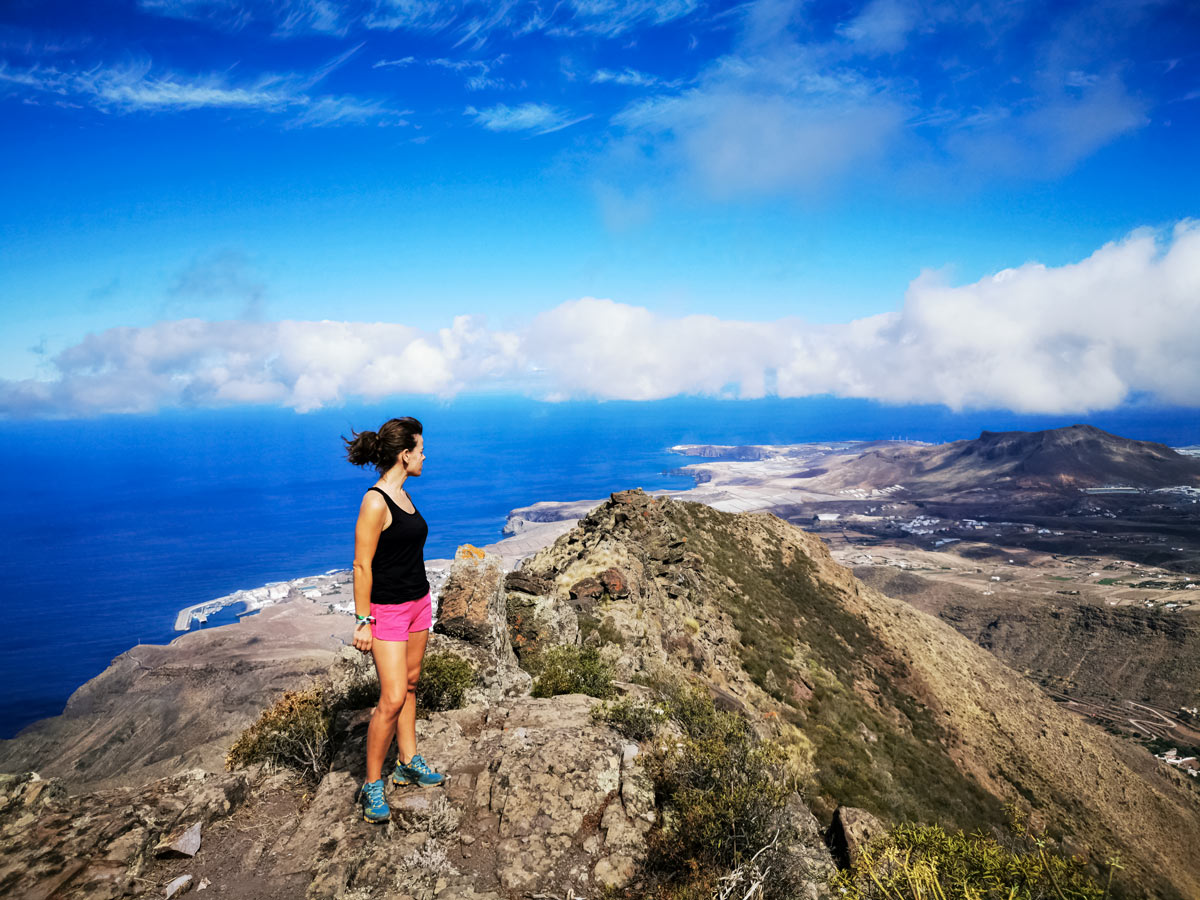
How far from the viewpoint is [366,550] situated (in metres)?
4.32

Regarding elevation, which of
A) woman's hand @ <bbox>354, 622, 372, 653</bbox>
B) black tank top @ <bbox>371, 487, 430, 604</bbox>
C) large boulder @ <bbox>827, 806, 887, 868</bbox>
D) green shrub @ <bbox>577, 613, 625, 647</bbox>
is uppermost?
black tank top @ <bbox>371, 487, 430, 604</bbox>

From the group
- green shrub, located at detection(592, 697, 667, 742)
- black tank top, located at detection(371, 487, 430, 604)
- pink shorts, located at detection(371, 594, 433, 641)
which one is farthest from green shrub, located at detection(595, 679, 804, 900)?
black tank top, located at detection(371, 487, 430, 604)

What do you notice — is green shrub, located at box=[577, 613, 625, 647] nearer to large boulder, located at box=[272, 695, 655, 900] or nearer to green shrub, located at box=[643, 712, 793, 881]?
large boulder, located at box=[272, 695, 655, 900]

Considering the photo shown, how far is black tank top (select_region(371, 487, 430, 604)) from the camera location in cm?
447

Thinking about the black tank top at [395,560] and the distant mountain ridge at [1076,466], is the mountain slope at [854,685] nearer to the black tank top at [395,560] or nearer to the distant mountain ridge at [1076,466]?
the black tank top at [395,560]

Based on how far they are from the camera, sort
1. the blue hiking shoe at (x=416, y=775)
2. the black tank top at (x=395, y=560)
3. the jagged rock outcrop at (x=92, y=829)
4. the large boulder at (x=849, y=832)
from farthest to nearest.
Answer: the large boulder at (x=849, y=832)
the blue hiking shoe at (x=416, y=775)
the black tank top at (x=395, y=560)
the jagged rock outcrop at (x=92, y=829)

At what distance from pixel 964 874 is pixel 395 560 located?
517 cm

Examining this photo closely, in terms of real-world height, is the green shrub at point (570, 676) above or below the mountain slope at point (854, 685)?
above

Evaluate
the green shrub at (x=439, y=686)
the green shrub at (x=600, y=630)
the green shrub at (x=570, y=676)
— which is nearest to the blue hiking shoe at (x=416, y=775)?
the green shrub at (x=439, y=686)

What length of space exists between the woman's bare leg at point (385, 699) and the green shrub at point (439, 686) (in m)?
2.01

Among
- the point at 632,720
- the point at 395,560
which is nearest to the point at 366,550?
the point at 395,560

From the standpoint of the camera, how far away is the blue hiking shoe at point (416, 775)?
16.2 ft

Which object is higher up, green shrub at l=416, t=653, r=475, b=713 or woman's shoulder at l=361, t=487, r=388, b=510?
woman's shoulder at l=361, t=487, r=388, b=510

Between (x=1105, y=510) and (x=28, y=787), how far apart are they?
20011 centimetres
